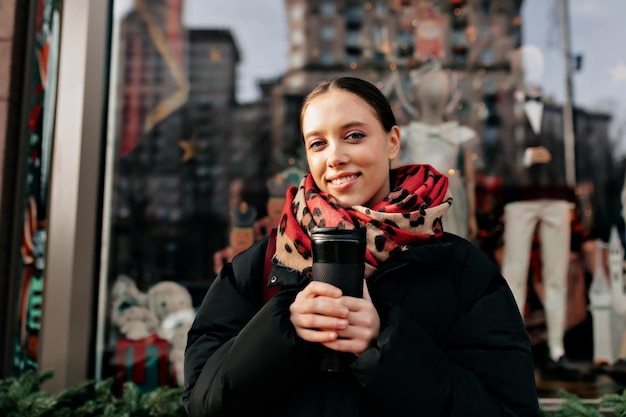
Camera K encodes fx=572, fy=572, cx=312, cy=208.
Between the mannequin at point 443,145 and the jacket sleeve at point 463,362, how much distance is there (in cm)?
271

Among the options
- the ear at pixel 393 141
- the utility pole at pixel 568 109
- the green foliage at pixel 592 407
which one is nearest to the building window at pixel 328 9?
the utility pole at pixel 568 109

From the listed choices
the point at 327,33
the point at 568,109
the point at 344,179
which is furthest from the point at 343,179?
the point at 568,109

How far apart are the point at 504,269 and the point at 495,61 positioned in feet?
6.97

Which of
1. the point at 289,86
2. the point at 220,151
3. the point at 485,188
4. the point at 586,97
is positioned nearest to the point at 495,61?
the point at 586,97

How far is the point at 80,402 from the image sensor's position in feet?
8.59

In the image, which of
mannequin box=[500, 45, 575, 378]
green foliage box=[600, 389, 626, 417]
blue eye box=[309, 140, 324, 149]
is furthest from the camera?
mannequin box=[500, 45, 575, 378]

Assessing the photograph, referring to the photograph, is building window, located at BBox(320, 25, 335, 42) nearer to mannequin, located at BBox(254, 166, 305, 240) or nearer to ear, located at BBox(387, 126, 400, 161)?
mannequin, located at BBox(254, 166, 305, 240)

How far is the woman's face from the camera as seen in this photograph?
1.28 meters

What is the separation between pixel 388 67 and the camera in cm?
496

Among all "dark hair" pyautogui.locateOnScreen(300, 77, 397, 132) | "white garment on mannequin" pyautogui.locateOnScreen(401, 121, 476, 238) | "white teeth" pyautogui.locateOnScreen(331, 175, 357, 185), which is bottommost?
"white teeth" pyautogui.locateOnScreen(331, 175, 357, 185)

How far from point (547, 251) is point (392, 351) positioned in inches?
137

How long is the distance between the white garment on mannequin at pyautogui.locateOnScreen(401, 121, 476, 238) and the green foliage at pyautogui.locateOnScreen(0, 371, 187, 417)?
7.71 ft

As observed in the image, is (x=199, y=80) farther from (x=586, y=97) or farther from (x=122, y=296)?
(x=586, y=97)

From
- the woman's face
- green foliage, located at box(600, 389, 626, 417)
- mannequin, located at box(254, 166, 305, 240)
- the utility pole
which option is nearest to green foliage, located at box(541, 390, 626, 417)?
green foliage, located at box(600, 389, 626, 417)
